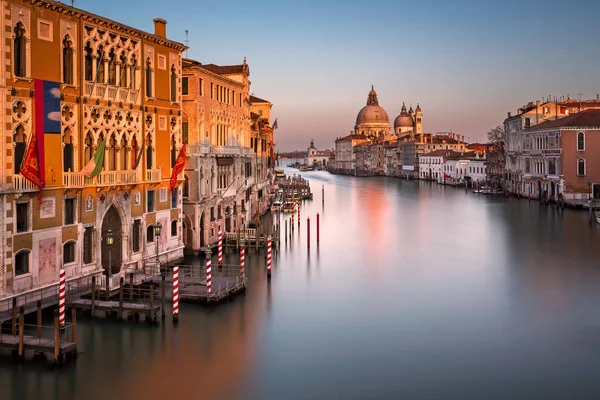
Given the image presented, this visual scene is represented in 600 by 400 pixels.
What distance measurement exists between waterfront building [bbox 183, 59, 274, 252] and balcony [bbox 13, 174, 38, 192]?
24.5 feet

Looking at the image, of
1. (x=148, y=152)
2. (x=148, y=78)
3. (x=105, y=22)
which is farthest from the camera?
(x=148, y=152)

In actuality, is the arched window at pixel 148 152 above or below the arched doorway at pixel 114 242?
above

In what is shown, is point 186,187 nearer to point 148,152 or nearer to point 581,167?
point 148,152

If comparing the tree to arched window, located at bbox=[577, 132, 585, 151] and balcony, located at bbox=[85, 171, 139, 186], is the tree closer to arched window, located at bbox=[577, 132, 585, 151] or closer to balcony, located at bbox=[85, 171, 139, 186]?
arched window, located at bbox=[577, 132, 585, 151]

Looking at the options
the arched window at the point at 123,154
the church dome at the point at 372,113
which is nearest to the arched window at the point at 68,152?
the arched window at the point at 123,154

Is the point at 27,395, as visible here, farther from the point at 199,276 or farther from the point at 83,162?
the point at 199,276

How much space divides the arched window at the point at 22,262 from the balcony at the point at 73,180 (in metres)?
1.67

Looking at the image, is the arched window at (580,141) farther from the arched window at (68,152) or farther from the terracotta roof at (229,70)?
the arched window at (68,152)

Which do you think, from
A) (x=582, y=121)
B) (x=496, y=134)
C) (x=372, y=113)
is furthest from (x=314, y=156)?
(x=582, y=121)

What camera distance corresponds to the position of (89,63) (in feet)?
46.1

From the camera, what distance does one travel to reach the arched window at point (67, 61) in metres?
13.2

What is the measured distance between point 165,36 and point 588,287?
12684 millimetres

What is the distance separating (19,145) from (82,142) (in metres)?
1.72

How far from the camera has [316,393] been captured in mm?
9297
